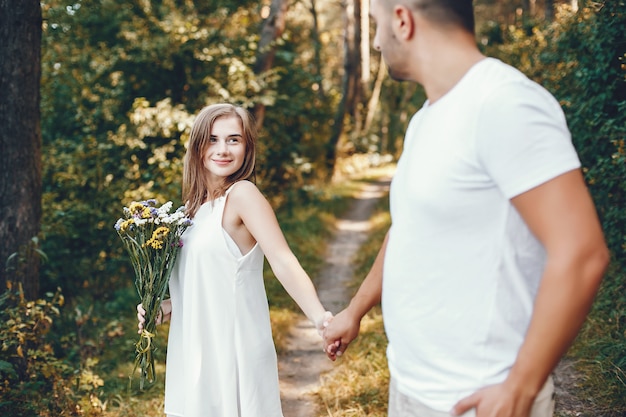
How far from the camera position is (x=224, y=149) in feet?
9.46

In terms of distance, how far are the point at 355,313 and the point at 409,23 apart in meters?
1.15

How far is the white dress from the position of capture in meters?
2.67

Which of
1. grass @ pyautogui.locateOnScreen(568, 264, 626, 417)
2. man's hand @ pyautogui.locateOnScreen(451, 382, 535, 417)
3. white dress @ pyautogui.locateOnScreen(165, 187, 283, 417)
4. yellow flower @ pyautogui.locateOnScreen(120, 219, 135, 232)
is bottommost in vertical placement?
grass @ pyautogui.locateOnScreen(568, 264, 626, 417)

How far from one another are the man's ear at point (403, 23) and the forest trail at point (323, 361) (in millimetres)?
3294

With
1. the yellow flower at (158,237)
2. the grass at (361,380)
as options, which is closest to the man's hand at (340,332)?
the yellow flower at (158,237)

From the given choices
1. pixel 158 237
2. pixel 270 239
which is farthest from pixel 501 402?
pixel 158 237

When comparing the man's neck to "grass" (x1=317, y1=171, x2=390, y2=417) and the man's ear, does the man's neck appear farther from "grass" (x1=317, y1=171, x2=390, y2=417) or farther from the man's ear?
"grass" (x1=317, y1=171, x2=390, y2=417)

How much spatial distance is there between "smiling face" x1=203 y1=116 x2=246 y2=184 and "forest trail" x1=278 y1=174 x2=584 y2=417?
2.56 metres

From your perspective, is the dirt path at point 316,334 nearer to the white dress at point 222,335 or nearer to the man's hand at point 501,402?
the white dress at point 222,335

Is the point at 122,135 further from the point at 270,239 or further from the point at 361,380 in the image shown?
the point at 270,239

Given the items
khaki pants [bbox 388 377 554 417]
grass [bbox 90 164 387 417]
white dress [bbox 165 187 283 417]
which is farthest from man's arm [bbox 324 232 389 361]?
grass [bbox 90 164 387 417]

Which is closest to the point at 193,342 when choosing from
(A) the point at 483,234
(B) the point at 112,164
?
(A) the point at 483,234

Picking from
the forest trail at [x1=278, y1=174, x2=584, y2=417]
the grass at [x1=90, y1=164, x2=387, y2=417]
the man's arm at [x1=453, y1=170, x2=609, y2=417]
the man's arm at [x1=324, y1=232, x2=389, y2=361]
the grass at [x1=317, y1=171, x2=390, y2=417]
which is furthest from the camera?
the grass at [x1=90, y1=164, x2=387, y2=417]

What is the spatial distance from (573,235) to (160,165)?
768cm
